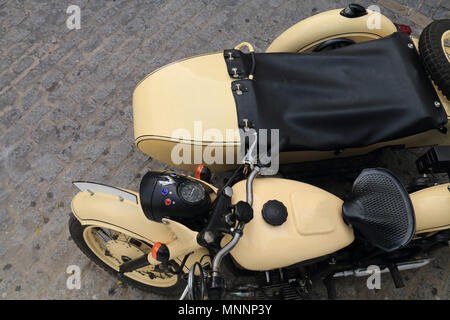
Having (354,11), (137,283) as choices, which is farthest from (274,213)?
(354,11)

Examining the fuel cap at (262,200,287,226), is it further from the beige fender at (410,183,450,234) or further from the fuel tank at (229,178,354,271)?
the beige fender at (410,183,450,234)

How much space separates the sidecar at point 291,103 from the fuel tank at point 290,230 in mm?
285

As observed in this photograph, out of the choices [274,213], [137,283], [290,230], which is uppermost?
[274,213]

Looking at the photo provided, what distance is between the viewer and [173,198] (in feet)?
4.77

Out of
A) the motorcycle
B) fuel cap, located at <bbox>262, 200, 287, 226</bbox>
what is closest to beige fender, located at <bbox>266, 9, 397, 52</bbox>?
the motorcycle

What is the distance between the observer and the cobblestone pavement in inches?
97.9

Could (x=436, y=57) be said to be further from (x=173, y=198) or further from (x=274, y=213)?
(x=173, y=198)

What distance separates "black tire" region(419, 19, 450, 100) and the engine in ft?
4.74

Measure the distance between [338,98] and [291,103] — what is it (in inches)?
10.8
